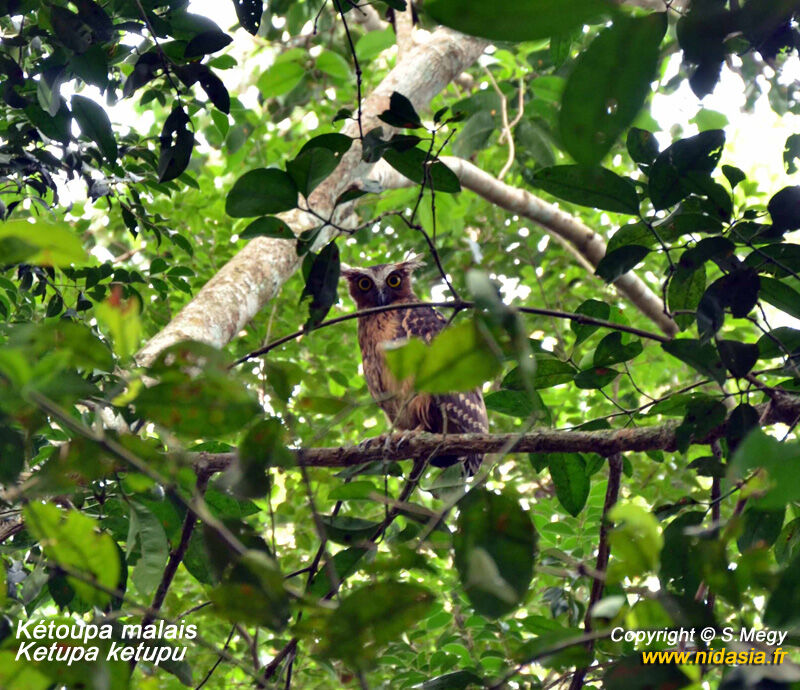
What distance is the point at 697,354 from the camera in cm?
143

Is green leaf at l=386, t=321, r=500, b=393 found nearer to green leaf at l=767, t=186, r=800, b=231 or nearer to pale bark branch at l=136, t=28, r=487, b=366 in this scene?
green leaf at l=767, t=186, r=800, b=231

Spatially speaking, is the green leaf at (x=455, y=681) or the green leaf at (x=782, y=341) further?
the green leaf at (x=782, y=341)

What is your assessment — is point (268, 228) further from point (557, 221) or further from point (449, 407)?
point (557, 221)

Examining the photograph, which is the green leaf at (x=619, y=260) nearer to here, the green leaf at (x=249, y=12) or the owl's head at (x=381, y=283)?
the green leaf at (x=249, y=12)

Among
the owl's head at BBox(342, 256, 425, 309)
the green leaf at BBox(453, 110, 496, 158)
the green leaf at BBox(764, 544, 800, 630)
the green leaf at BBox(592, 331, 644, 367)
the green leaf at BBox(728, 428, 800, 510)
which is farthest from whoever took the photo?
the owl's head at BBox(342, 256, 425, 309)

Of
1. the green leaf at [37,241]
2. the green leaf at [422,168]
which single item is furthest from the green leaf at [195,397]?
the green leaf at [422,168]

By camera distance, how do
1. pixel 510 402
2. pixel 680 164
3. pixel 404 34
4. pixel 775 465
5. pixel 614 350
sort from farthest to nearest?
pixel 404 34 < pixel 510 402 < pixel 614 350 < pixel 680 164 < pixel 775 465

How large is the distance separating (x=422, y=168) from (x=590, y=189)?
351 mm

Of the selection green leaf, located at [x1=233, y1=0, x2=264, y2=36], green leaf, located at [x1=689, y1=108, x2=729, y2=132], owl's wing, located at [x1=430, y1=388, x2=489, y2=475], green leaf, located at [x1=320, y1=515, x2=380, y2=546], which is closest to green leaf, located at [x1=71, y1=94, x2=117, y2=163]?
green leaf, located at [x1=233, y1=0, x2=264, y2=36]

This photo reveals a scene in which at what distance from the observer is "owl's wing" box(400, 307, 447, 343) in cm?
438

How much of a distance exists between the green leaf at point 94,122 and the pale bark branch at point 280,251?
3.00 feet

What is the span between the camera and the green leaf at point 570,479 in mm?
1857

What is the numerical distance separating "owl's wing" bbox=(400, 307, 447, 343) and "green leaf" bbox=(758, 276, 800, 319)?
2.88 m

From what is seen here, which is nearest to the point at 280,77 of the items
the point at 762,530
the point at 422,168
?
the point at 422,168
